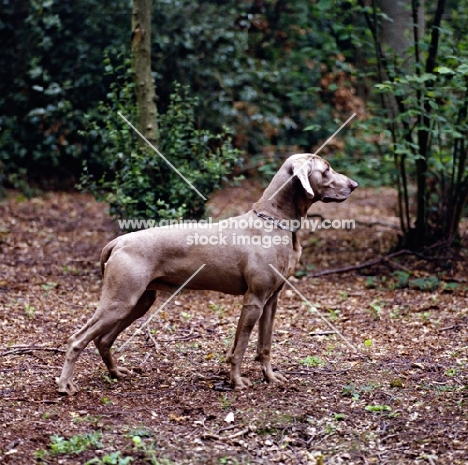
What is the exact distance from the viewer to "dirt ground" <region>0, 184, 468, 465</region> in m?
4.20

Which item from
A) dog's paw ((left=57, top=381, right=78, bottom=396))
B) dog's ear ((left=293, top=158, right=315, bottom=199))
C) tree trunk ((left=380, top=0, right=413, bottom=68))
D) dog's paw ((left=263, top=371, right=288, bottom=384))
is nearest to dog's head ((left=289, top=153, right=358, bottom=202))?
dog's ear ((left=293, top=158, right=315, bottom=199))

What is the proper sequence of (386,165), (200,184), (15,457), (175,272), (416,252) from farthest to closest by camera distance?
(386,165), (416,252), (200,184), (175,272), (15,457)

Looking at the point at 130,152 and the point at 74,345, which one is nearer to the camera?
the point at 74,345

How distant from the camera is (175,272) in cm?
521

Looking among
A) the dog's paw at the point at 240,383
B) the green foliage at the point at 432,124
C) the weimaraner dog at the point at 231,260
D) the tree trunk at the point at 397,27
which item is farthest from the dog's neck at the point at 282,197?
the tree trunk at the point at 397,27

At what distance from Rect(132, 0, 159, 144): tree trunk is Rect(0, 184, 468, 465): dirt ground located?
6.69ft

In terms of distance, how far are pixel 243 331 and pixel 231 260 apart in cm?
54

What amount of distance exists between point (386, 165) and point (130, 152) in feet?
12.0

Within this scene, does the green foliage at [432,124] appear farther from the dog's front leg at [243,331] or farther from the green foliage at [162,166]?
the dog's front leg at [243,331]

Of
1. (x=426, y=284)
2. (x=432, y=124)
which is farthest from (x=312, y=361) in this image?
(x=432, y=124)

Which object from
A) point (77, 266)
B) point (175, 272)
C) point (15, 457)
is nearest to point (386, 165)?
point (77, 266)

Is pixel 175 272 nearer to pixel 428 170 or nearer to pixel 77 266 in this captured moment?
pixel 77 266

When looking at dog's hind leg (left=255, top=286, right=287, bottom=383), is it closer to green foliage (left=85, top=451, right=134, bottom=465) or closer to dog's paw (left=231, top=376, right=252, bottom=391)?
dog's paw (left=231, top=376, right=252, bottom=391)

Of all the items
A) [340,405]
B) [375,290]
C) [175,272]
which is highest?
[175,272]
